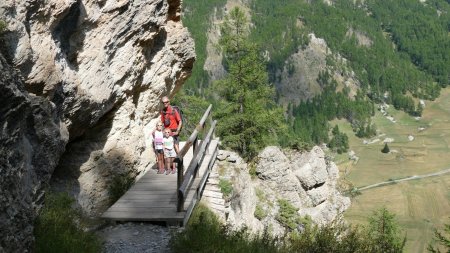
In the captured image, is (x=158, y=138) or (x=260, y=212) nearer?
(x=158, y=138)

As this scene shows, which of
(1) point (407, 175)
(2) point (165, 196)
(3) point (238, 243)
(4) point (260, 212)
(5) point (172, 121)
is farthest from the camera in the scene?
(1) point (407, 175)

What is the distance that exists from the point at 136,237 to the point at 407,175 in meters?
148

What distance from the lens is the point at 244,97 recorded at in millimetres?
30312

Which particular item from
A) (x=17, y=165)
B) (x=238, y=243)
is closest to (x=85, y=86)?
(x=17, y=165)

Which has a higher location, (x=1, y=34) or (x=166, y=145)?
(x=1, y=34)

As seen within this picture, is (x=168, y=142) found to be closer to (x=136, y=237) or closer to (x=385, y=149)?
(x=136, y=237)

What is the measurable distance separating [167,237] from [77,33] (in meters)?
4.90

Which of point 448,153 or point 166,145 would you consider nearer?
point 166,145

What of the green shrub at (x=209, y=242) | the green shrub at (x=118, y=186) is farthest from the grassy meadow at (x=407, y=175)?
the green shrub at (x=209, y=242)

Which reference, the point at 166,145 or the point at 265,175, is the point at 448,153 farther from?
the point at 166,145

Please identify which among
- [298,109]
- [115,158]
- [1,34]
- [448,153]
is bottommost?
[448,153]

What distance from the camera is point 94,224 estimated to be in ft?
30.7

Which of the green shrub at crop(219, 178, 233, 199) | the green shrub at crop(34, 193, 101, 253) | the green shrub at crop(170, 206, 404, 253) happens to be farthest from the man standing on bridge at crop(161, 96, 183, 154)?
the green shrub at crop(34, 193, 101, 253)

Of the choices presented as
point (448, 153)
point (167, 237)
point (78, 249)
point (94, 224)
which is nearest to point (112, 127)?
point (94, 224)
